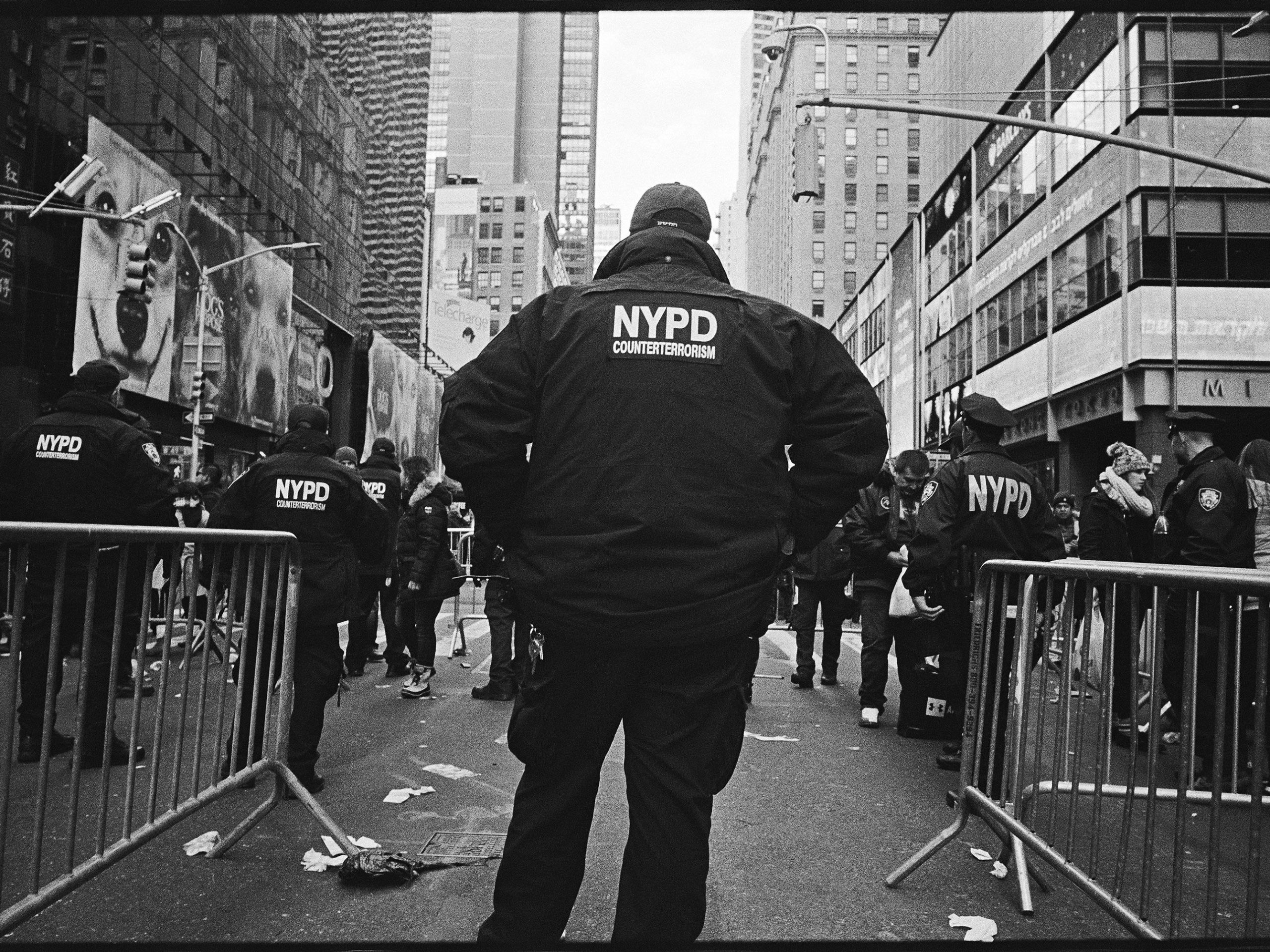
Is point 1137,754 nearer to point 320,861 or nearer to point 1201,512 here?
point 320,861

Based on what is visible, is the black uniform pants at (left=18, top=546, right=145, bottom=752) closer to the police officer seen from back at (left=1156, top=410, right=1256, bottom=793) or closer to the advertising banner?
the police officer seen from back at (left=1156, top=410, right=1256, bottom=793)

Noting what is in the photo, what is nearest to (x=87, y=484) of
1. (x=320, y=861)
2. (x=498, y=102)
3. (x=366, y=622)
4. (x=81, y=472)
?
(x=81, y=472)

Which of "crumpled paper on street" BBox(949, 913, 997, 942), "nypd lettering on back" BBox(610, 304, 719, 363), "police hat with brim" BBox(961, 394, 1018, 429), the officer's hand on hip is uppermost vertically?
"police hat with brim" BBox(961, 394, 1018, 429)

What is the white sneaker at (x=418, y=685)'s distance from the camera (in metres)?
7.87

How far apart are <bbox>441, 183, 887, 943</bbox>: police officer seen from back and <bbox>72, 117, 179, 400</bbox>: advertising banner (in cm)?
2354

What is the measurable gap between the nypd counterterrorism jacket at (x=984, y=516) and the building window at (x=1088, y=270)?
22168mm

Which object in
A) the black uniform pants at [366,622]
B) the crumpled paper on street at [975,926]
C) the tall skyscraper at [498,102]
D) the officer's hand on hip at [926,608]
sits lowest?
the crumpled paper on street at [975,926]

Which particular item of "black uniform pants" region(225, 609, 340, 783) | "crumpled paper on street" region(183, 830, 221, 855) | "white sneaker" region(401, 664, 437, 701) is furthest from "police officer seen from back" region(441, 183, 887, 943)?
"white sneaker" region(401, 664, 437, 701)

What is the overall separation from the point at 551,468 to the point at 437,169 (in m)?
173

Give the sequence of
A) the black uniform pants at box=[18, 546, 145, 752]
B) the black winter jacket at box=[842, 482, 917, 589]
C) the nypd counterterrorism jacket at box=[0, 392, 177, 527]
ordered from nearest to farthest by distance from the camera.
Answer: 1. the black uniform pants at box=[18, 546, 145, 752]
2. the nypd counterterrorism jacket at box=[0, 392, 177, 527]
3. the black winter jacket at box=[842, 482, 917, 589]

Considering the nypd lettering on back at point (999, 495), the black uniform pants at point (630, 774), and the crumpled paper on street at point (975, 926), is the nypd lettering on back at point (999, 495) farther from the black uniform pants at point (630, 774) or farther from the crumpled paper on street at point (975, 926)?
the black uniform pants at point (630, 774)

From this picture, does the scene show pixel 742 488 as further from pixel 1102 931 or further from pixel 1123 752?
pixel 1102 931

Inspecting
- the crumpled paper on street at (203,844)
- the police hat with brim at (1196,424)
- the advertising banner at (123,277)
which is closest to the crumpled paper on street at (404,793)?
the crumpled paper on street at (203,844)

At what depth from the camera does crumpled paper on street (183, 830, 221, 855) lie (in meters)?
4.02
